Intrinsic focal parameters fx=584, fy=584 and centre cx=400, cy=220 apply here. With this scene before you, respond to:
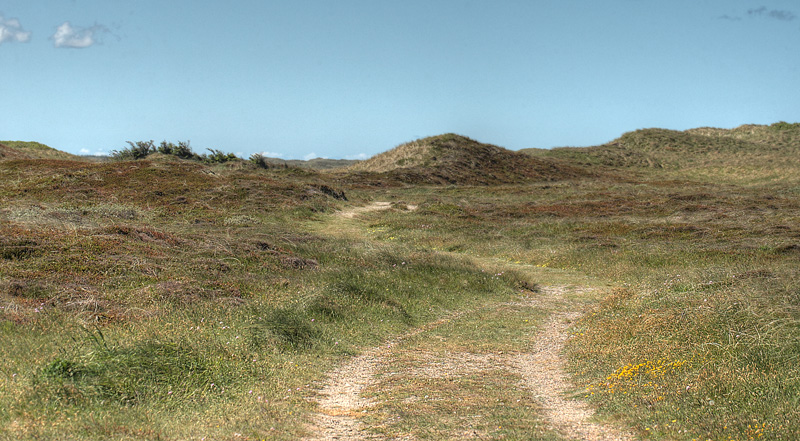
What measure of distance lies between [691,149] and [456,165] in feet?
174

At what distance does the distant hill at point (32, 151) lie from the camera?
156ft

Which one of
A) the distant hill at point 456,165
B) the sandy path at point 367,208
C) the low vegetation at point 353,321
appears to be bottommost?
the low vegetation at point 353,321

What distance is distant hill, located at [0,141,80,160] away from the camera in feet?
156

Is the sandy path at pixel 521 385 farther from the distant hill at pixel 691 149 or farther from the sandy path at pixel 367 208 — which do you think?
the distant hill at pixel 691 149

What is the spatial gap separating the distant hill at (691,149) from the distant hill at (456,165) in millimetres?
11659

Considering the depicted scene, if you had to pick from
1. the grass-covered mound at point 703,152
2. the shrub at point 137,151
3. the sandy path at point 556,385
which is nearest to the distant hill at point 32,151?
the shrub at point 137,151

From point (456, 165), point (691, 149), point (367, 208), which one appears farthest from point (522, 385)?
point (691, 149)

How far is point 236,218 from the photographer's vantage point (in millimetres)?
27453

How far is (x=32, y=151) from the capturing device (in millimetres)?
54688

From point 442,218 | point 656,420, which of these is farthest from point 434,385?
point 442,218

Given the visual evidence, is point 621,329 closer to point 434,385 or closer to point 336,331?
point 434,385

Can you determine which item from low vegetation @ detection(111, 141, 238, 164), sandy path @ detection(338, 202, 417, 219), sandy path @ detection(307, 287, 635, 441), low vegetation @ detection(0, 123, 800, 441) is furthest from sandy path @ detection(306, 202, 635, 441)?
low vegetation @ detection(111, 141, 238, 164)

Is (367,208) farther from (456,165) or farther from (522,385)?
(522,385)

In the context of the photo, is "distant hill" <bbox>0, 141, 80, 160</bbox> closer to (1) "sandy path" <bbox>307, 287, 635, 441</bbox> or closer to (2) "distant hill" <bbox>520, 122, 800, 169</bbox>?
(1) "sandy path" <bbox>307, 287, 635, 441</bbox>
